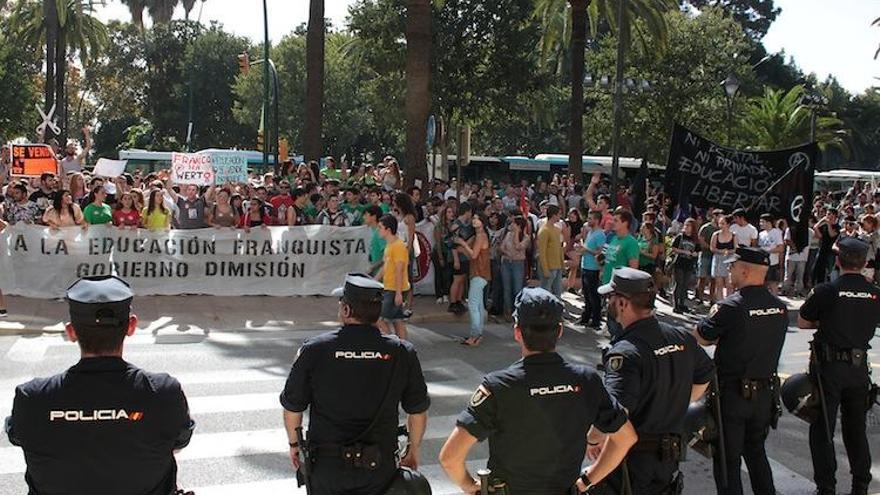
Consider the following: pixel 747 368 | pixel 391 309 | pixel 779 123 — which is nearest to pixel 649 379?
pixel 747 368

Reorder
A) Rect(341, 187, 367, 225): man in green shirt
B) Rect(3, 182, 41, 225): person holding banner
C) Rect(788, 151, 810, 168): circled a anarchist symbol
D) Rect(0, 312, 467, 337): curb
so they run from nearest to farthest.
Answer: Rect(0, 312, 467, 337): curb → Rect(3, 182, 41, 225): person holding banner → Rect(788, 151, 810, 168): circled a anarchist symbol → Rect(341, 187, 367, 225): man in green shirt

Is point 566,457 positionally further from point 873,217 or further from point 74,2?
point 74,2

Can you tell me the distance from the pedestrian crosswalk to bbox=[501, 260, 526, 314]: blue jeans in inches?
23.3

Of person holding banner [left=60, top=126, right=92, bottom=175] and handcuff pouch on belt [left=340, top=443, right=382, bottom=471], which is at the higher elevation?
person holding banner [left=60, top=126, right=92, bottom=175]

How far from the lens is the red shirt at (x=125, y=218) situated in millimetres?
13078

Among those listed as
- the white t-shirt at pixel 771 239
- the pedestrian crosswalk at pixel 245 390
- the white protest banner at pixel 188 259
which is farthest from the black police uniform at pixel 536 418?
the white t-shirt at pixel 771 239

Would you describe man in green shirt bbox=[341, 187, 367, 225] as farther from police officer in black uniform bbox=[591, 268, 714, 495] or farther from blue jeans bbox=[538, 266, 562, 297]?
police officer in black uniform bbox=[591, 268, 714, 495]

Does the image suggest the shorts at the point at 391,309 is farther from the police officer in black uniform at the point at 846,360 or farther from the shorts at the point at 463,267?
the police officer in black uniform at the point at 846,360

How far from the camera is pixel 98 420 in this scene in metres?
3.21

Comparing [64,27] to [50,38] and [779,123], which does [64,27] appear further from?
[779,123]

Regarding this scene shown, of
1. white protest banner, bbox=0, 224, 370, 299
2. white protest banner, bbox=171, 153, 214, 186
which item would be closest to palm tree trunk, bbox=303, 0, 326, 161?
white protest banner, bbox=171, 153, 214, 186

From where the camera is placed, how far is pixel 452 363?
1009cm

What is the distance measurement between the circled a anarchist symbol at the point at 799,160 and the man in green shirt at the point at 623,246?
4.78m

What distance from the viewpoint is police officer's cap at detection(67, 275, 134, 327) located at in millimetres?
3366
